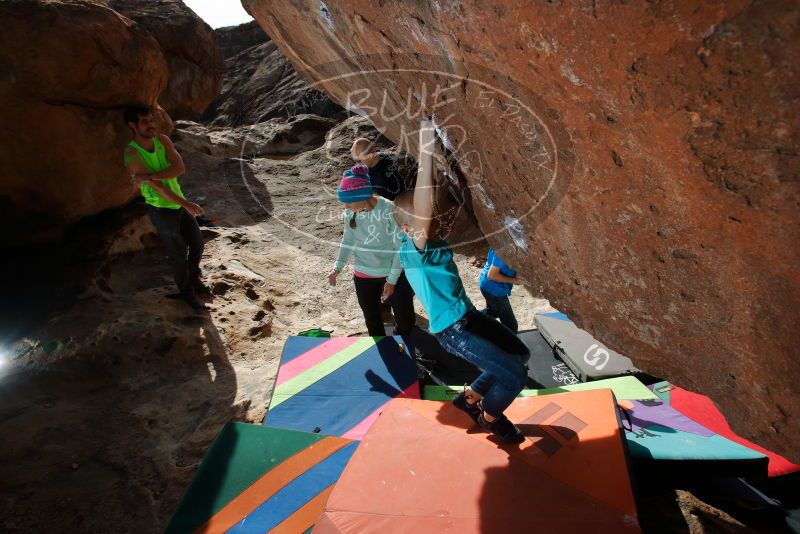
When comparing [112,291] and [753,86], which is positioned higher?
[753,86]

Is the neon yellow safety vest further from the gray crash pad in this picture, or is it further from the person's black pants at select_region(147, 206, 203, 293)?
the gray crash pad

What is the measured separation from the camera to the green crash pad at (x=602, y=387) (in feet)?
9.89

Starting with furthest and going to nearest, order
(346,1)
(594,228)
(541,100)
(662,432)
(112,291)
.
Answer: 1. (112,291)
2. (662,432)
3. (346,1)
4. (594,228)
5. (541,100)

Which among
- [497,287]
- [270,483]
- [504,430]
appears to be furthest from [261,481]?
[497,287]

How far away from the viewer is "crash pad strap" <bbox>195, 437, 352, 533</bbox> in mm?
1978

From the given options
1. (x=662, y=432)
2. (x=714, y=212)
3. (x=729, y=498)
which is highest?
(x=714, y=212)

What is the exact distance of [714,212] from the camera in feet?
3.92

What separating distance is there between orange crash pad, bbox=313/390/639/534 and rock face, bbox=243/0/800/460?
54cm

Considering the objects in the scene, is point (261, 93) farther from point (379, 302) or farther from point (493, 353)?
point (493, 353)

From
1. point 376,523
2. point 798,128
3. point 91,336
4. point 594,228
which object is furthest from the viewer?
point 91,336

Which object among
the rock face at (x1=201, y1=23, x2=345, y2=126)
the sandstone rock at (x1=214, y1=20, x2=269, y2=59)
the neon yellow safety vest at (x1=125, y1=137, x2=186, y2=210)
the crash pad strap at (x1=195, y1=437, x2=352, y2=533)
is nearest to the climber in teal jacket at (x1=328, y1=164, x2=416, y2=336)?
the crash pad strap at (x1=195, y1=437, x2=352, y2=533)

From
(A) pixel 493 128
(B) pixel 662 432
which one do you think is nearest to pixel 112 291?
(A) pixel 493 128

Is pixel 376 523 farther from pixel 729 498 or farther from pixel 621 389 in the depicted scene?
pixel 621 389

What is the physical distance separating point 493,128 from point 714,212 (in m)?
0.87
